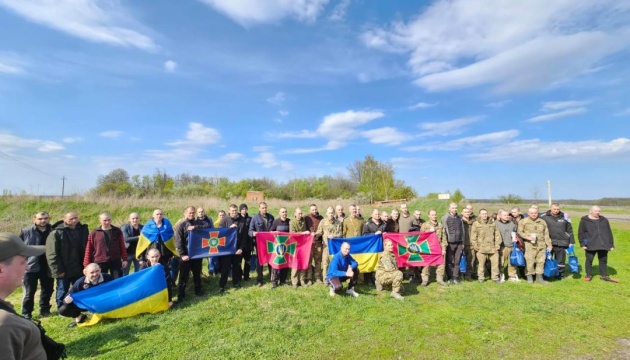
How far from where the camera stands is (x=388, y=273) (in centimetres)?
812

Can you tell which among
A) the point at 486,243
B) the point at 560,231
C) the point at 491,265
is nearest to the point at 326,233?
the point at 486,243

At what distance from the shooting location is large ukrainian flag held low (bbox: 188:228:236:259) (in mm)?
8305

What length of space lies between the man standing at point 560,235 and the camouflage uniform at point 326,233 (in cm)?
648

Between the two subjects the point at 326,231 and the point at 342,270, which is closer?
the point at 342,270

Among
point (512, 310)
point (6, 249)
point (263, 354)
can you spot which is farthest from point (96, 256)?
point (512, 310)

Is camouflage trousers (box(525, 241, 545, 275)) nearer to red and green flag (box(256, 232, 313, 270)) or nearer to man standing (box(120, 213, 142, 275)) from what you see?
red and green flag (box(256, 232, 313, 270))

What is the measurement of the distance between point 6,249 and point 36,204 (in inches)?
1023

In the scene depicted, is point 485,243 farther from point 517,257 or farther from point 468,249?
point 517,257

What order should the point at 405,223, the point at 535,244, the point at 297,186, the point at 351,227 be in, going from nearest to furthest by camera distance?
the point at 535,244 → the point at 351,227 → the point at 405,223 → the point at 297,186

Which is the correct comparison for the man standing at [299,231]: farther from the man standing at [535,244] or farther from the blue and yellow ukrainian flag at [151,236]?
the man standing at [535,244]

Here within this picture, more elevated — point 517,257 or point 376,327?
point 517,257

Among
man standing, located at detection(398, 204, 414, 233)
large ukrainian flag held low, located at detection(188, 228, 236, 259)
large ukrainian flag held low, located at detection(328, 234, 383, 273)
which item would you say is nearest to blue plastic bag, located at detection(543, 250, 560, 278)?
man standing, located at detection(398, 204, 414, 233)

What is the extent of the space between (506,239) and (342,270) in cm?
519

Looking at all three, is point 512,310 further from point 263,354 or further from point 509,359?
point 263,354
